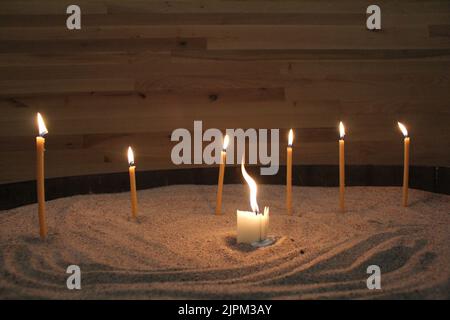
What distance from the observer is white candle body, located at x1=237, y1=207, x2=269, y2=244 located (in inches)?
79.1

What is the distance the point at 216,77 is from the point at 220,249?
1477 mm

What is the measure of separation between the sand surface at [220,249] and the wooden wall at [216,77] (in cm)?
63

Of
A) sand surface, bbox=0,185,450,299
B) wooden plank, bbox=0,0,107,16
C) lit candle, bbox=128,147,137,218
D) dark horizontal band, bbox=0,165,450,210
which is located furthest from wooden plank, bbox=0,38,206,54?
lit candle, bbox=128,147,137,218

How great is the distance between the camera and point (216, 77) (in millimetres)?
3260

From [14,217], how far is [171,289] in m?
1.02

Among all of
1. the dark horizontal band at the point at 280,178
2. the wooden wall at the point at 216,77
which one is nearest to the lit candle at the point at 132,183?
the dark horizontal band at the point at 280,178

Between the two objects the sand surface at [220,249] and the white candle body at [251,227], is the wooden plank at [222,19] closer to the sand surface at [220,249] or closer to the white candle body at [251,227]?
the sand surface at [220,249]

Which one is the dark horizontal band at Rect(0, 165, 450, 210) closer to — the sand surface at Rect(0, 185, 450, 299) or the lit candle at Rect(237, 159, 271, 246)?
the sand surface at Rect(0, 185, 450, 299)

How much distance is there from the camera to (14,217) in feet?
7.79

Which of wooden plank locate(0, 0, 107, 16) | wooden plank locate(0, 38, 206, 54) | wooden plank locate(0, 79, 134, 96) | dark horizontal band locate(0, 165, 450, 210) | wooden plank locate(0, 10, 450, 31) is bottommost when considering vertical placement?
dark horizontal band locate(0, 165, 450, 210)

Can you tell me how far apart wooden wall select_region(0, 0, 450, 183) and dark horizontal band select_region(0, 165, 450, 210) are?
0.36 metres

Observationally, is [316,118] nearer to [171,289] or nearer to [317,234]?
[317,234]

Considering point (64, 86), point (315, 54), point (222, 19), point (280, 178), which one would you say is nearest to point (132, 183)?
point (280, 178)

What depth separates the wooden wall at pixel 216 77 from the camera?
317 centimetres
